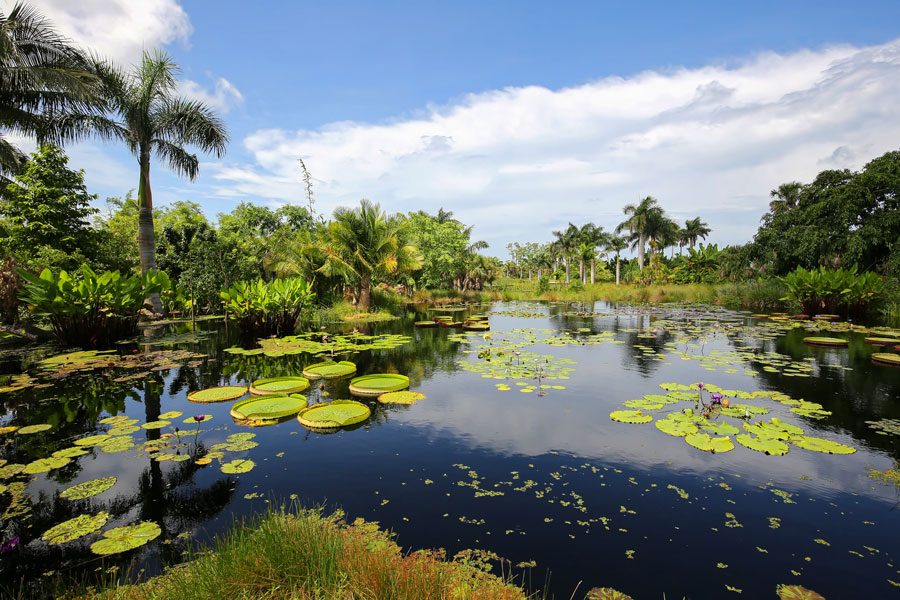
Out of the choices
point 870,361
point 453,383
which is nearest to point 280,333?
point 453,383

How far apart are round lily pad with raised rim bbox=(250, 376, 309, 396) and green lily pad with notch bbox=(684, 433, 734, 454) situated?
20.5 ft

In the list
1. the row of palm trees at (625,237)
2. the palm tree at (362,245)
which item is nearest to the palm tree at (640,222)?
the row of palm trees at (625,237)

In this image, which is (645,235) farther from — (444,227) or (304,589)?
(304,589)

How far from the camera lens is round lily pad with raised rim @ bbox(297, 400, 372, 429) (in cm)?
565

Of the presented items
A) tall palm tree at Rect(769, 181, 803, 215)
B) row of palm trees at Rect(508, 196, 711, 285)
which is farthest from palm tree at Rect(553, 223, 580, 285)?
tall palm tree at Rect(769, 181, 803, 215)

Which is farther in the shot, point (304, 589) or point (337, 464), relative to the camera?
point (337, 464)

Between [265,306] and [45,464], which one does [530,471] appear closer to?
[45,464]

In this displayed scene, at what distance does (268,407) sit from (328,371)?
229 cm

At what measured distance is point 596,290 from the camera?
42.9m

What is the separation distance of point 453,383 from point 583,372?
10.5ft

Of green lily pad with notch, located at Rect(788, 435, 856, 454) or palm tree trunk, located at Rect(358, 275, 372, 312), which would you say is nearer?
green lily pad with notch, located at Rect(788, 435, 856, 454)

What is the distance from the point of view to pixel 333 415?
5.82 m

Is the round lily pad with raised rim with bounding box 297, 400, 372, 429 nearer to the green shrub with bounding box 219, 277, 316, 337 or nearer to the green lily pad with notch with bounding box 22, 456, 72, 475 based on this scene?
the green lily pad with notch with bounding box 22, 456, 72, 475

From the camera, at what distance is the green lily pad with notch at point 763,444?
4723 mm
